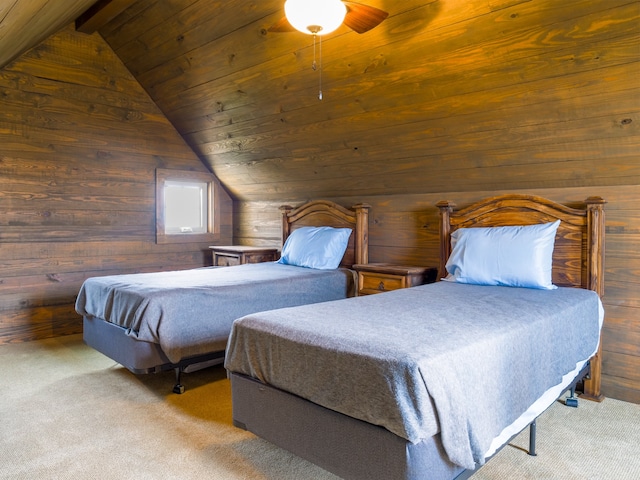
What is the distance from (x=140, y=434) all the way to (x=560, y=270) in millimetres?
2527

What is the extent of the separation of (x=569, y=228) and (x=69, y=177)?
3938 millimetres

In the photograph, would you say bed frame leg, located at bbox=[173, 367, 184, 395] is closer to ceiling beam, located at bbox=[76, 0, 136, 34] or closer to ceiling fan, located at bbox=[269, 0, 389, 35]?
ceiling fan, located at bbox=[269, 0, 389, 35]

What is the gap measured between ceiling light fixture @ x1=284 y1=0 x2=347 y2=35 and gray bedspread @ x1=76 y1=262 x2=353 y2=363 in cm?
166

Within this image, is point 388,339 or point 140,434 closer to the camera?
point 388,339

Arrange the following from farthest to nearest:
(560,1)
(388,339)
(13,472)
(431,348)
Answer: (560,1)
(13,472)
(388,339)
(431,348)

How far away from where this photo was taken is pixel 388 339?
5.41ft

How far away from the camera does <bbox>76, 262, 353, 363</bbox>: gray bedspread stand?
9.09ft

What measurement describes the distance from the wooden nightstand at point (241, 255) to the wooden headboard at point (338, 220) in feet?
0.72

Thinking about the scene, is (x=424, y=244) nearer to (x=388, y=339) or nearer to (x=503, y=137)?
(x=503, y=137)

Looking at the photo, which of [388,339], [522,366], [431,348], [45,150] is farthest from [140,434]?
[45,150]

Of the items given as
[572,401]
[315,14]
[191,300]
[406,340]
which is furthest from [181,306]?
[572,401]

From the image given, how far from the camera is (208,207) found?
521cm

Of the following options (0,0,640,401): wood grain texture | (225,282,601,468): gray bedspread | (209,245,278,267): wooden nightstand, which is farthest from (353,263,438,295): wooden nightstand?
(209,245,278,267): wooden nightstand

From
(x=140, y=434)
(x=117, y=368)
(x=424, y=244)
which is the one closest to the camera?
(x=140, y=434)
